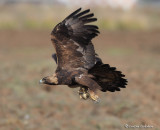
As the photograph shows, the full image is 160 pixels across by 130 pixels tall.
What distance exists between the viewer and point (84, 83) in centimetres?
740

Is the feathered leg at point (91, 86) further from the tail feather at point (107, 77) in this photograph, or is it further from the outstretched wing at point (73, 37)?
the outstretched wing at point (73, 37)

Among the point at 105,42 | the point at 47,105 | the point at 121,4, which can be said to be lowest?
the point at 47,105

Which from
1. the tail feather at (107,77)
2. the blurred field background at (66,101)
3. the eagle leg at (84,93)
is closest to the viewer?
A: the tail feather at (107,77)

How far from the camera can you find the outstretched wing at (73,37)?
24.8 ft

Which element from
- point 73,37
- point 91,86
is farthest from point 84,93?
point 73,37

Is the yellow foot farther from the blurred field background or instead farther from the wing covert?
the blurred field background

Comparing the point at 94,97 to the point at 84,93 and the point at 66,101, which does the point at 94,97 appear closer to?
the point at 84,93

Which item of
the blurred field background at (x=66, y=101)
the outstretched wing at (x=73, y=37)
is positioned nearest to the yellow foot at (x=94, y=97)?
the outstretched wing at (x=73, y=37)

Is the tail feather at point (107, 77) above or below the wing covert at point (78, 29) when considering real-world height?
below

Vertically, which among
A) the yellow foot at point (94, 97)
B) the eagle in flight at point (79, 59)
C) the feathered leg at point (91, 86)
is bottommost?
the yellow foot at point (94, 97)

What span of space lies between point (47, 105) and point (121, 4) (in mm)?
33055

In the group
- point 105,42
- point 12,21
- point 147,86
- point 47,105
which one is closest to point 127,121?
point 47,105

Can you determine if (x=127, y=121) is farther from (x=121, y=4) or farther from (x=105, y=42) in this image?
(x=121, y=4)

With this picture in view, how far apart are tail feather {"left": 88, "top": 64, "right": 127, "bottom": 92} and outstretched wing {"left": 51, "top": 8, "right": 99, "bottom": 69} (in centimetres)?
52
